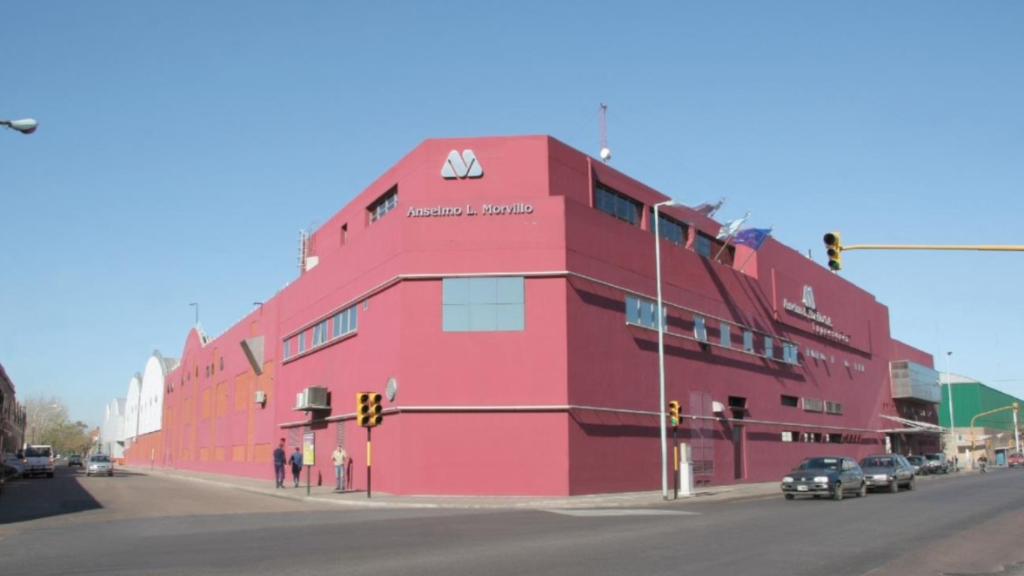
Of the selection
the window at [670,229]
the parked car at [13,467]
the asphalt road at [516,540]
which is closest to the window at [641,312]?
the window at [670,229]

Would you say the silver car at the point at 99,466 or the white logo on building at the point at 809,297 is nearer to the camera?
the white logo on building at the point at 809,297

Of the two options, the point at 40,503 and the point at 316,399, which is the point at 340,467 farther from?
the point at 40,503

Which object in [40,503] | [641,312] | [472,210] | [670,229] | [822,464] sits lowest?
[40,503]

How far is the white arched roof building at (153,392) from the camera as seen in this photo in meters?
94.0

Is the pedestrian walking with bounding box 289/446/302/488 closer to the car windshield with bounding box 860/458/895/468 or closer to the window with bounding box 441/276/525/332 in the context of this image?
the window with bounding box 441/276/525/332

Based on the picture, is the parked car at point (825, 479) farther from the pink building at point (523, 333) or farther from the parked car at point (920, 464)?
the parked car at point (920, 464)

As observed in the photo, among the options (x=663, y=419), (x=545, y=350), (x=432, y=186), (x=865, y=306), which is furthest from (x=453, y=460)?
(x=865, y=306)

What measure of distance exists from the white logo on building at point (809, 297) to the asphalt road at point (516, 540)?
2698 centimetres

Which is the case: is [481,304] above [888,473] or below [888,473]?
above

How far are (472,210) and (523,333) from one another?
494 cm

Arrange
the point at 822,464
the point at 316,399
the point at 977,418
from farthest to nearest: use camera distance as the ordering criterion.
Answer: the point at 977,418 < the point at 316,399 < the point at 822,464

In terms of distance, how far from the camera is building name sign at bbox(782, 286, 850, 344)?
164 ft

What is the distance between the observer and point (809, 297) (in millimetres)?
53250

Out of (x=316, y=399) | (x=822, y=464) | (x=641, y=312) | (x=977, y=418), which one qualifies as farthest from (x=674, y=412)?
(x=977, y=418)
